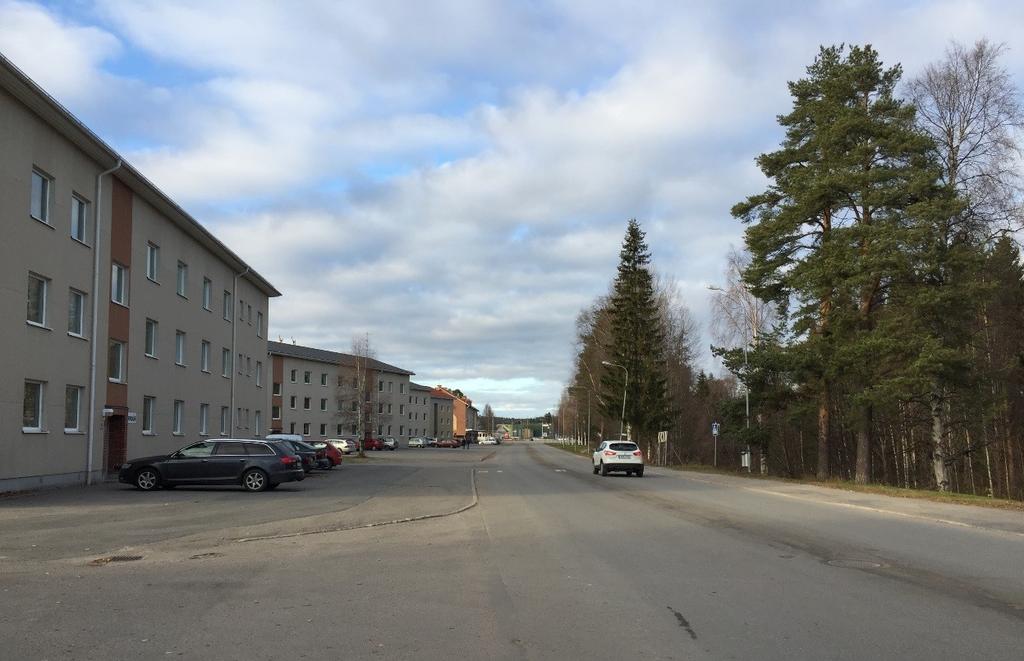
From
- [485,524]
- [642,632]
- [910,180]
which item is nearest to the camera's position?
[642,632]

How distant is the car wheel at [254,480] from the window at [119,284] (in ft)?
29.8

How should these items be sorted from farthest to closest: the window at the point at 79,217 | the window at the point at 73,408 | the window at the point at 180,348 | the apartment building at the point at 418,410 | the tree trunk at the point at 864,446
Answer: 1. the apartment building at the point at 418,410
2. the window at the point at 180,348
3. the tree trunk at the point at 864,446
4. the window at the point at 79,217
5. the window at the point at 73,408

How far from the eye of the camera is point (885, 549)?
12.0 m

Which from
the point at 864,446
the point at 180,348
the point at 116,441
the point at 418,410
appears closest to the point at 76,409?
the point at 116,441

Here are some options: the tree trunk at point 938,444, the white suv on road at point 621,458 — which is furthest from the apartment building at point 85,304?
the tree trunk at point 938,444

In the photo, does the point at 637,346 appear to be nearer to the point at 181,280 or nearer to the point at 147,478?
the point at 181,280

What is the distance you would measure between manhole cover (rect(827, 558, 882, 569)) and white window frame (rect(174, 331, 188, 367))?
30.3 meters

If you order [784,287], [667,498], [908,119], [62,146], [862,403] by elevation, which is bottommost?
[667,498]

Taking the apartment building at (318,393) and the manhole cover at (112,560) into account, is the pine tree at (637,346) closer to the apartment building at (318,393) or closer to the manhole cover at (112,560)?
the apartment building at (318,393)

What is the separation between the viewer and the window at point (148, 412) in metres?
31.1

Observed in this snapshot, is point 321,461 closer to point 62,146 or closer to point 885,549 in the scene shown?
point 62,146

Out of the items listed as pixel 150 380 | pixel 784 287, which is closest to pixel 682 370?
pixel 784 287

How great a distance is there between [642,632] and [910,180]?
28.4 metres

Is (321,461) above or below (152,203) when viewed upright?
below
